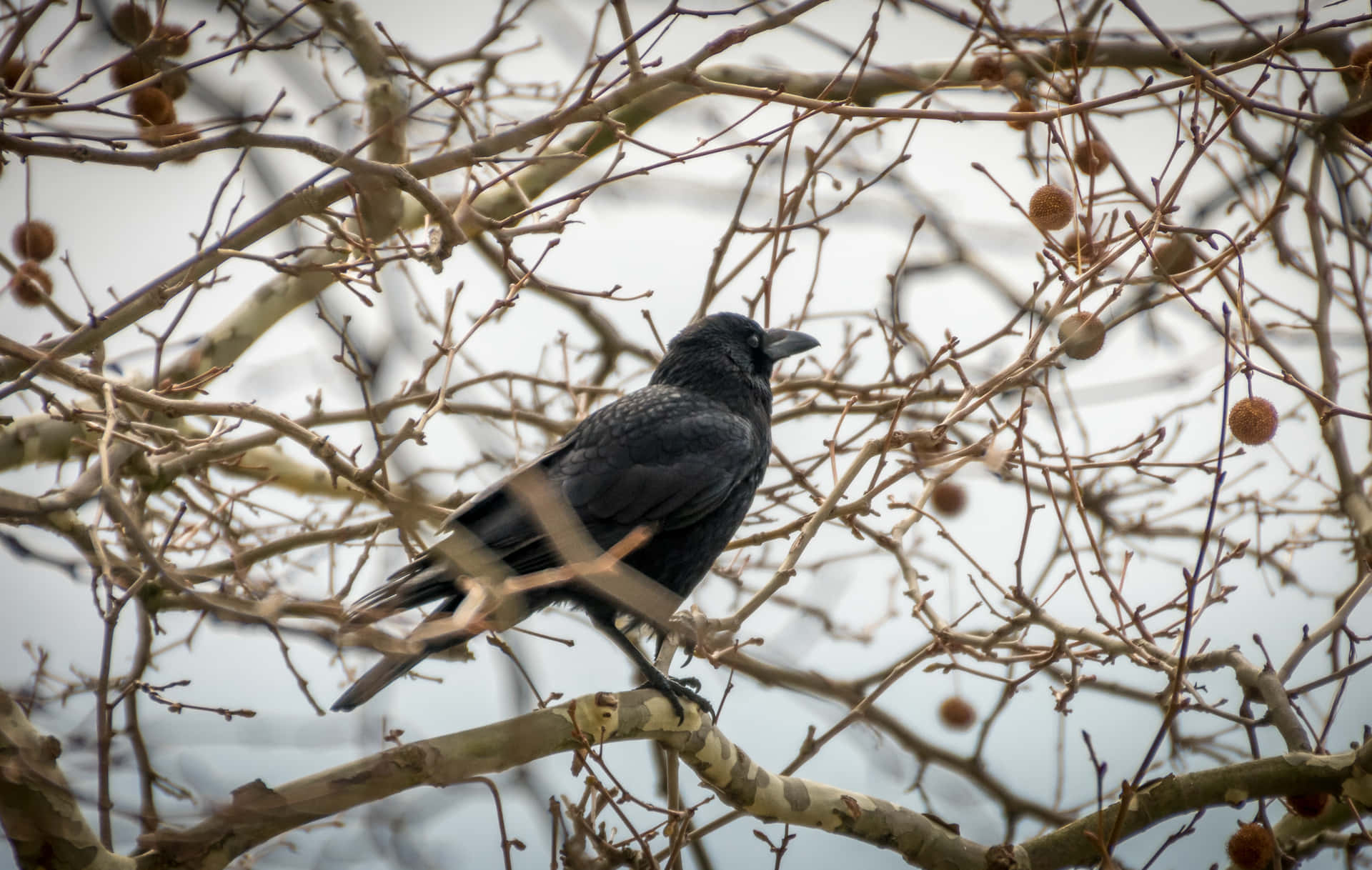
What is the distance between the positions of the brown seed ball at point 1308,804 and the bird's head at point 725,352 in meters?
2.66

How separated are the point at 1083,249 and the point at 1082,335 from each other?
736 mm

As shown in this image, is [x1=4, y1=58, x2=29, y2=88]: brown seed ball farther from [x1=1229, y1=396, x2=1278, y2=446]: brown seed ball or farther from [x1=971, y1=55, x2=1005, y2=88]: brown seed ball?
[x1=1229, y1=396, x2=1278, y2=446]: brown seed ball

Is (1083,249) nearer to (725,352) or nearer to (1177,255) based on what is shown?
(1177,255)

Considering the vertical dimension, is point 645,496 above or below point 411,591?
above

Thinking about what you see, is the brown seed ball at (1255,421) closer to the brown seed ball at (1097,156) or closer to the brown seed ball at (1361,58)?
the brown seed ball at (1097,156)

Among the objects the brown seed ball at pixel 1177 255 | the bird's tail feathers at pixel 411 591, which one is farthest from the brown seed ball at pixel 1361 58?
the bird's tail feathers at pixel 411 591

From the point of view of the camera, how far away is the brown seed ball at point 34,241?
362 centimetres

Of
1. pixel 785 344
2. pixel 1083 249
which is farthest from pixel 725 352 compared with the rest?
pixel 1083 249

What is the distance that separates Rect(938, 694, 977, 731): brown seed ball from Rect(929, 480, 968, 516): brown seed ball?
0.81 metres

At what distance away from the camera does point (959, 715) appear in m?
4.38

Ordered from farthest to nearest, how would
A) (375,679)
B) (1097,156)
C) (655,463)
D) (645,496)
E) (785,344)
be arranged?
(785,344) < (655,463) < (645,496) < (1097,156) < (375,679)

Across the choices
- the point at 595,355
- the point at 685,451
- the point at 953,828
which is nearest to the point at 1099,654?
the point at 953,828

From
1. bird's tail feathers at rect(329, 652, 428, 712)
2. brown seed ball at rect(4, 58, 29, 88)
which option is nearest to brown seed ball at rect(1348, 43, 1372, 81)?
bird's tail feathers at rect(329, 652, 428, 712)

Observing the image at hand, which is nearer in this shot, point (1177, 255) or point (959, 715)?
point (1177, 255)
